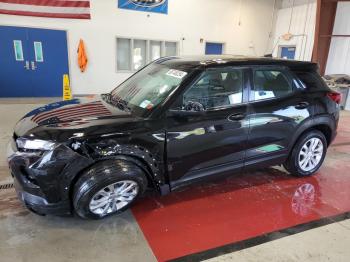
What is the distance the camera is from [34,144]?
2123 millimetres

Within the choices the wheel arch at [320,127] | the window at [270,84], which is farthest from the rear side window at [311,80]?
the wheel arch at [320,127]

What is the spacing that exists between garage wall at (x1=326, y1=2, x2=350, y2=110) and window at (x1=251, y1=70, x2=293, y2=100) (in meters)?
7.92

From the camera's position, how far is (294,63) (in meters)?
3.15

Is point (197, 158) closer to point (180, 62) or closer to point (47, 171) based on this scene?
point (180, 62)

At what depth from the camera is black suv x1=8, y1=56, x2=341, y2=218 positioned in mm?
2156

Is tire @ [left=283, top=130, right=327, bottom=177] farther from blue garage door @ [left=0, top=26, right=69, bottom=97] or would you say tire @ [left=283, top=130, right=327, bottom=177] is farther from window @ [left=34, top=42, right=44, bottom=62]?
window @ [left=34, top=42, right=44, bottom=62]

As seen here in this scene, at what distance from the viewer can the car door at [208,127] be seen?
2.46 metres

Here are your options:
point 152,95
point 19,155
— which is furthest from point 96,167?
point 152,95

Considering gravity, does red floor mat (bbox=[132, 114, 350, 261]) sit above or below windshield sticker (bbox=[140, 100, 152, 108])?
below

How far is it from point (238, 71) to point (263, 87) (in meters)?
0.35

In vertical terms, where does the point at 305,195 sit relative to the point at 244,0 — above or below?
below

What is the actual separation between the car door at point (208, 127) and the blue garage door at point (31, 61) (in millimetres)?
7335

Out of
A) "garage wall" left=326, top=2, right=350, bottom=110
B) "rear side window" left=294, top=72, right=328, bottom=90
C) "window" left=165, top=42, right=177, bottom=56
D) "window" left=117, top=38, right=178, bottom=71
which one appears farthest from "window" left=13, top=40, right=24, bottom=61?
"garage wall" left=326, top=2, right=350, bottom=110

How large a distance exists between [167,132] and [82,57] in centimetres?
731
